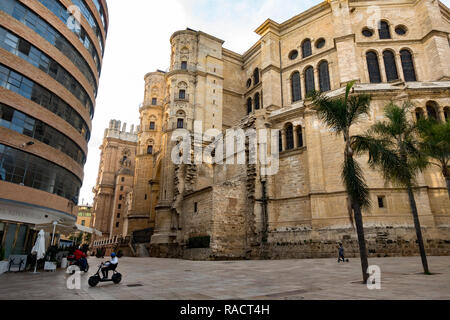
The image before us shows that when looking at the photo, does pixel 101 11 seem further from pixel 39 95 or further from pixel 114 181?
pixel 114 181

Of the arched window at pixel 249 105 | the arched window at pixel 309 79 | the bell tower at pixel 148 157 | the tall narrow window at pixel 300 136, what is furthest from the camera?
the bell tower at pixel 148 157

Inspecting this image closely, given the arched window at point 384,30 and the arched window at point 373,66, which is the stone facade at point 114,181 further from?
the arched window at point 384,30

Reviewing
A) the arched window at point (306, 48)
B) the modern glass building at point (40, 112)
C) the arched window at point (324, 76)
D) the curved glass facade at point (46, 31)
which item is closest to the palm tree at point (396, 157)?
the arched window at point (324, 76)

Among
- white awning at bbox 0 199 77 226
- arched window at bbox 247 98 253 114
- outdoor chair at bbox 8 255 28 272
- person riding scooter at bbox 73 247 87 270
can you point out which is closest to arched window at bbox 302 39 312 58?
arched window at bbox 247 98 253 114

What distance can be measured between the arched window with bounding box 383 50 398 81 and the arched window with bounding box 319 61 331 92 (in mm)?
5219

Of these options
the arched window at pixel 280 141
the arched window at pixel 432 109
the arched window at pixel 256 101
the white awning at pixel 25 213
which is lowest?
the white awning at pixel 25 213

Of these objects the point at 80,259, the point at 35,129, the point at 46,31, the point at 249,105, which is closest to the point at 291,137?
the point at 249,105

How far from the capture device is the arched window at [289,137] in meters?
25.8

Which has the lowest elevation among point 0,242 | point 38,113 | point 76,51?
point 0,242

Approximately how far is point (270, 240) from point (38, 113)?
18981mm

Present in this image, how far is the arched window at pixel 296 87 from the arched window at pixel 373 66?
22.3ft
